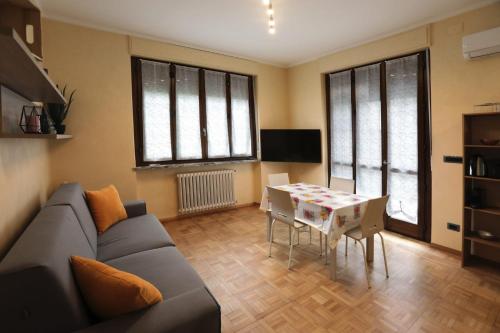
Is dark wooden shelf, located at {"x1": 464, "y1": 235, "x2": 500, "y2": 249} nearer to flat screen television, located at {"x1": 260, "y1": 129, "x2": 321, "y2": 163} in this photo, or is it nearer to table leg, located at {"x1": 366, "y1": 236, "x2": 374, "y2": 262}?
table leg, located at {"x1": 366, "y1": 236, "x2": 374, "y2": 262}

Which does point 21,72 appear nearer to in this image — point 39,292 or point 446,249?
point 39,292

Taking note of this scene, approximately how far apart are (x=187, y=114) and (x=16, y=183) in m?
3.01

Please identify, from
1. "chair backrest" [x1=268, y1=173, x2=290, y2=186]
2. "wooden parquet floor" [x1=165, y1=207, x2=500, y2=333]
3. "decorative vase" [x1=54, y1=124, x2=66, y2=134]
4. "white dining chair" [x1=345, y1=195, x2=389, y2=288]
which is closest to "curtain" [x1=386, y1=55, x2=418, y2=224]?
"wooden parquet floor" [x1=165, y1=207, x2=500, y2=333]

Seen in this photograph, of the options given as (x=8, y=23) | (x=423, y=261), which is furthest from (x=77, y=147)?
(x=423, y=261)

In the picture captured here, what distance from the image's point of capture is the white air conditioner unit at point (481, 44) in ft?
9.11

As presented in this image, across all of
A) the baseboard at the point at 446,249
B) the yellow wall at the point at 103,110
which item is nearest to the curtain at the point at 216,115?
the yellow wall at the point at 103,110

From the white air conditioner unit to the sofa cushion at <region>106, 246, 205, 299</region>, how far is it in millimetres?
3588

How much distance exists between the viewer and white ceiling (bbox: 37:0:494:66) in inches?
120

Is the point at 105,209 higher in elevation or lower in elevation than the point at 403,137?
lower

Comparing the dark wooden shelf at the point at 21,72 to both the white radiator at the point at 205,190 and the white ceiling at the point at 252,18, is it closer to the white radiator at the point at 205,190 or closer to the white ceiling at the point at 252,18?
the white ceiling at the point at 252,18

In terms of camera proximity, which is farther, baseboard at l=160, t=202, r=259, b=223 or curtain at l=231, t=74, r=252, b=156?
curtain at l=231, t=74, r=252, b=156

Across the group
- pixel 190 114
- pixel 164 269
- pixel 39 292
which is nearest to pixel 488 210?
pixel 164 269

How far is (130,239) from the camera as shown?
2469 millimetres

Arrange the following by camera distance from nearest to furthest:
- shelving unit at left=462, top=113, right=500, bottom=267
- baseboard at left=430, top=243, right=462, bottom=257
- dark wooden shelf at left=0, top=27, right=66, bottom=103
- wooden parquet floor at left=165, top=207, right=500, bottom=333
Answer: dark wooden shelf at left=0, top=27, right=66, bottom=103
wooden parquet floor at left=165, top=207, right=500, bottom=333
shelving unit at left=462, top=113, right=500, bottom=267
baseboard at left=430, top=243, right=462, bottom=257
